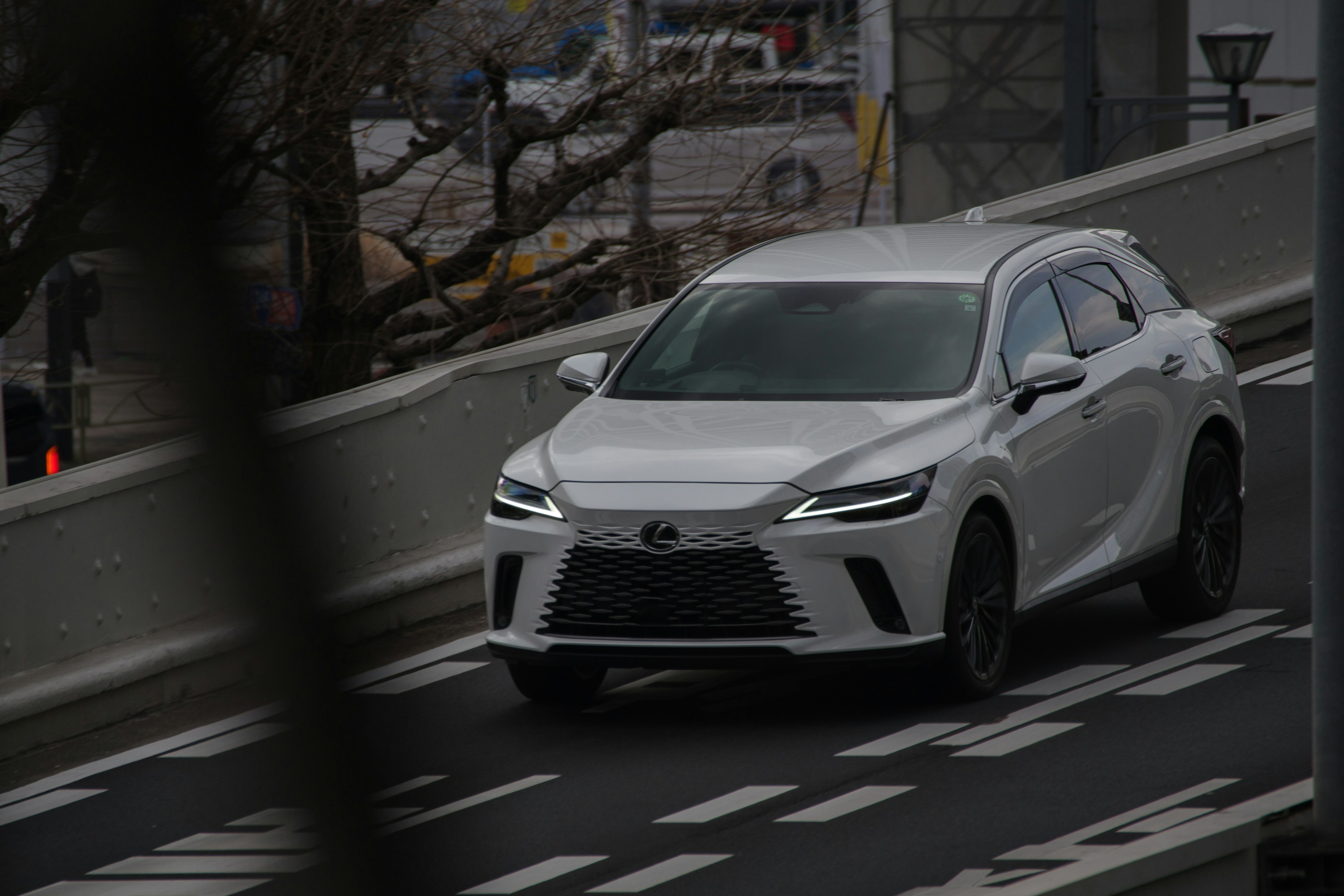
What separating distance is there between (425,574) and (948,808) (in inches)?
170

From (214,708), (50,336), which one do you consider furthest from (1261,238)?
(214,708)

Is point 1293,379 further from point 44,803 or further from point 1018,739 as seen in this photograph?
point 44,803

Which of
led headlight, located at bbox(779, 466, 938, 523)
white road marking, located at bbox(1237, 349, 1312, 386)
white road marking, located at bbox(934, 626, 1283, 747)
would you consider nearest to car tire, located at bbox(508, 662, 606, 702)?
led headlight, located at bbox(779, 466, 938, 523)

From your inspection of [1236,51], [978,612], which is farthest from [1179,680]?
[1236,51]

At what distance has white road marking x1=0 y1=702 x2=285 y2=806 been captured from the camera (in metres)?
7.68

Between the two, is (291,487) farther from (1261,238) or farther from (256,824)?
(1261,238)

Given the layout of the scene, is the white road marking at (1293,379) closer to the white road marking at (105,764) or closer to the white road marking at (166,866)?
the white road marking at (105,764)

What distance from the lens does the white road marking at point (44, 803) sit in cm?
729

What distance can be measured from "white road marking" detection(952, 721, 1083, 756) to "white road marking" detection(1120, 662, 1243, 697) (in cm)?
53

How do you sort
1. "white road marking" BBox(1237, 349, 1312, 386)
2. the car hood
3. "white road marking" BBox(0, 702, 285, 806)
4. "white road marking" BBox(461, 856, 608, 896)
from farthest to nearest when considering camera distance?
"white road marking" BBox(1237, 349, 1312, 386) < "white road marking" BBox(0, 702, 285, 806) < the car hood < "white road marking" BBox(461, 856, 608, 896)

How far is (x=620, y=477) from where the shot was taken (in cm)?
741

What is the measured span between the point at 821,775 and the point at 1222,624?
2.81 meters

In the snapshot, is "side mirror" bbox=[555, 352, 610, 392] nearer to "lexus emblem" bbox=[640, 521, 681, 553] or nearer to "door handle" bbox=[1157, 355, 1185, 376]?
"lexus emblem" bbox=[640, 521, 681, 553]

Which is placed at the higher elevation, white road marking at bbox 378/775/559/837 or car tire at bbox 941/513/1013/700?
white road marking at bbox 378/775/559/837
